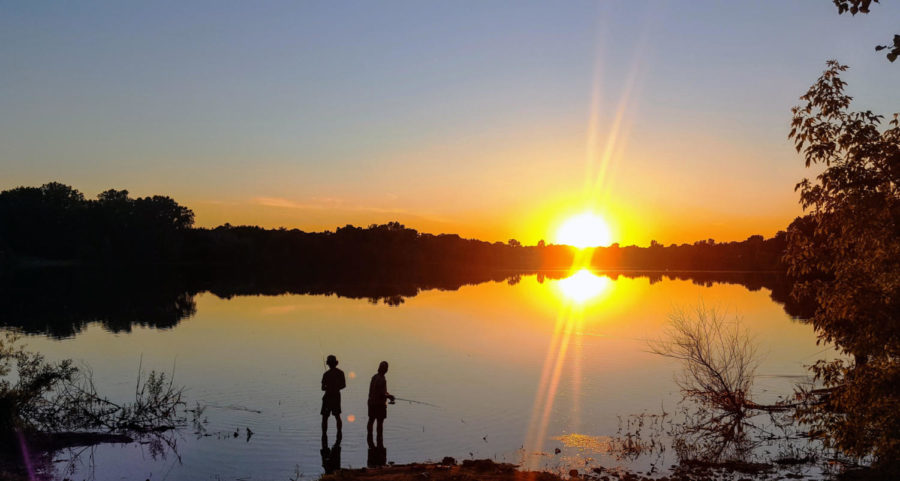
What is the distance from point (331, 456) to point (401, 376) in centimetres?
1256

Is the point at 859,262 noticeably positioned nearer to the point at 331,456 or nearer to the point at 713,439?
the point at 713,439

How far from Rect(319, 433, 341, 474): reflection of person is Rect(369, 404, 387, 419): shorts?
124 cm

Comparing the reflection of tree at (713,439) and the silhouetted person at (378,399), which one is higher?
the silhouetted person at (378,399)

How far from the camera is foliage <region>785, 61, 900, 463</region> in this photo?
40.7ft

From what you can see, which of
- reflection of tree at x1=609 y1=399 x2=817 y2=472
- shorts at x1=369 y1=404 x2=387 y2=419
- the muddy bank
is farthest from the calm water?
the muddy bank

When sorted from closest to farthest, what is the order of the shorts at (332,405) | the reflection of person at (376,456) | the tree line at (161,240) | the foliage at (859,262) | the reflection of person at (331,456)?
the foliage at (859,262) → the reflection of person at (331,456) → the reflection of person at (376,456) → the shorts at (332,405) → the tree line at (161,240)

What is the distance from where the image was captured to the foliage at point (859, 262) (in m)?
12.4

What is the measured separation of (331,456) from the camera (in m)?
18.2

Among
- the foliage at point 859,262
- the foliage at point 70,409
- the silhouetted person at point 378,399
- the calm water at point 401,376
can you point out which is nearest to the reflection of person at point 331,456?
the calm water at point 401,376

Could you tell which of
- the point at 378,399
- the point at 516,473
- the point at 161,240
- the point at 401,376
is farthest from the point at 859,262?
the point at 161,240

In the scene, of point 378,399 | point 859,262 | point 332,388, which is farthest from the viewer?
point 332,388

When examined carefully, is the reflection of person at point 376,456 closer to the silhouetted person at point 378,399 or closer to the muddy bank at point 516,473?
the silhouetted person at point 378,399

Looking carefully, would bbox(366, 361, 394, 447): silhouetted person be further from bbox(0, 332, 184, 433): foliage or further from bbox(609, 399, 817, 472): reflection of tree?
bbox(0, 332, 184, 433): foliage

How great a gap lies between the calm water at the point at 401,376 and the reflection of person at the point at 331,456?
19 cm
